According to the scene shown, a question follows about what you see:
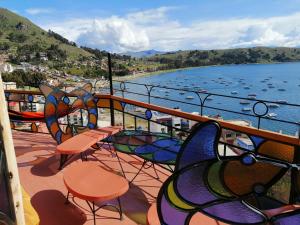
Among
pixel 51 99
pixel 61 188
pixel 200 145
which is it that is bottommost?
pixel 61 188

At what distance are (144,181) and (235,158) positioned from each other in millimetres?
2306

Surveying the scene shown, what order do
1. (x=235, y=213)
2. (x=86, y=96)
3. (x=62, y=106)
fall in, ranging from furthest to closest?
(x=86, y=96), (x=62, y=106), (x=235, y=213)

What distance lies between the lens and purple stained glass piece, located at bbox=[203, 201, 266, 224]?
1.47m

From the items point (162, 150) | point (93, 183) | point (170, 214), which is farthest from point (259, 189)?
point (162, 150)

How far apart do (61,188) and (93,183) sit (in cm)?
91

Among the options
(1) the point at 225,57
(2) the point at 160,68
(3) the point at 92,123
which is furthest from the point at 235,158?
(1) the point at 225,57

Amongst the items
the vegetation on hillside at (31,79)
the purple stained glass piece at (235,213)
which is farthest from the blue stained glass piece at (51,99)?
the purple stained glass piece at (235,213)

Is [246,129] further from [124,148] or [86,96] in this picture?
[86,96]

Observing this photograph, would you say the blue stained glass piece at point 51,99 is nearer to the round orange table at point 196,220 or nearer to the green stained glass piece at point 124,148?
the green stained glass piece at point 124,148

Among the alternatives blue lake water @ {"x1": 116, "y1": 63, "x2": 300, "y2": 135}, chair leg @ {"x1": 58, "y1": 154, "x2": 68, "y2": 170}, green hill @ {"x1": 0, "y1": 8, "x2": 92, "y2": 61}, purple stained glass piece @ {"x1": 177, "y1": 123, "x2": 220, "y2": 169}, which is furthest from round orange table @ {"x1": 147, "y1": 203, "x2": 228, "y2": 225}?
green hill @ {"x1": 0, "y1": 8, "x2": 92, "y2": 61}

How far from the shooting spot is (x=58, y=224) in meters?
2.69

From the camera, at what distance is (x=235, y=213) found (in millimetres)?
1548

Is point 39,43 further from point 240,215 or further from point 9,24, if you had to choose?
point 240,215

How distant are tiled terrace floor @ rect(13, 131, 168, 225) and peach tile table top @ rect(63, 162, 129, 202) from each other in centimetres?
40
